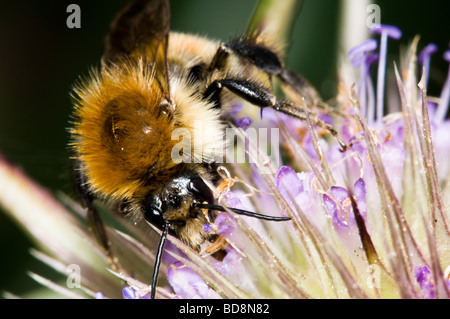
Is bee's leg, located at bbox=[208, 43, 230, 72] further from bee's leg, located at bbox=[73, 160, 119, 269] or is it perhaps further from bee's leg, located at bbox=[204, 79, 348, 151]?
bee's leg, located at bbox=[73, 160, 119, 269]

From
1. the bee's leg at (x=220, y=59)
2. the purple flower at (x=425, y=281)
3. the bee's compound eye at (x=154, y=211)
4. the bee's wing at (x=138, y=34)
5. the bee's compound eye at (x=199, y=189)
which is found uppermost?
the bee's wing at (x=138, y=34)

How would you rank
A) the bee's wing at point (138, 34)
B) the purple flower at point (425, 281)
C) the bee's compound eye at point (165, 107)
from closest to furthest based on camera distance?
the purple flower at point (425, 281) < the bee's compound eye at point (165, 107) < the bee's wing at point (138, 34)

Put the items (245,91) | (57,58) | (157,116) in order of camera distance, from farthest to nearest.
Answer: (57,58)
(245,91)
(157,116)

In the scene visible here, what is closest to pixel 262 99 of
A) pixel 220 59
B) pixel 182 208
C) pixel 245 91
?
pixel 245 91

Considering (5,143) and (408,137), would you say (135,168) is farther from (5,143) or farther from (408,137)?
(5,143)

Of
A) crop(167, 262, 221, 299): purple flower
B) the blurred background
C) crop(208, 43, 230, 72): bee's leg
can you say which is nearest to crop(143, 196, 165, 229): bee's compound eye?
crop(167, 262, 221, 299): purple flower

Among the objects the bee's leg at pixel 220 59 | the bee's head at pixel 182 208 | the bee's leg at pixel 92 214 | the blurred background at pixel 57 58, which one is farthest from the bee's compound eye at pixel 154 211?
the blurred background at pixel 57 58

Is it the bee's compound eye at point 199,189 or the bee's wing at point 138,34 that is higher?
the bee's wing at point 138,34

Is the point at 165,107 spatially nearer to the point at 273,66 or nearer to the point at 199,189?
the point at 199,189

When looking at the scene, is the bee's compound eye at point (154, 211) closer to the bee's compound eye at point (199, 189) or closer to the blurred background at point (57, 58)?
the bee's compound eye at point (199, 189)
